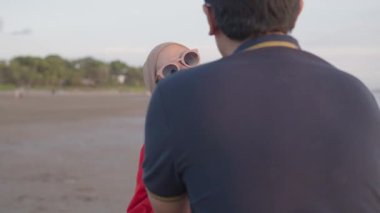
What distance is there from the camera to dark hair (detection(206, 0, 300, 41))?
4.60ft

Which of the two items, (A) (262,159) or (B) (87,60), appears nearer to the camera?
(A) (262,159)

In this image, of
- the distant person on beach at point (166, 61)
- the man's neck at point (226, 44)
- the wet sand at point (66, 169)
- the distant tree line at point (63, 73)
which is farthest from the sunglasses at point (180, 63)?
the distant tree line at point (63, 73)

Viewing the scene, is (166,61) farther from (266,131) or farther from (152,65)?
(266,131)

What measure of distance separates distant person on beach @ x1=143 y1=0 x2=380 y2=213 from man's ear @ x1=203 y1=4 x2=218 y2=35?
7cm

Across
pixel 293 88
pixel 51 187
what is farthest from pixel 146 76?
pixel 51 187

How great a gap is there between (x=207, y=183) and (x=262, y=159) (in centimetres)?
16

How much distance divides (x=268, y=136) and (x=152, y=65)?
3.64ft

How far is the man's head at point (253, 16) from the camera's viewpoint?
1.40 metres

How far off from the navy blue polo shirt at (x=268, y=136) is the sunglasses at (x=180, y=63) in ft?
2.45

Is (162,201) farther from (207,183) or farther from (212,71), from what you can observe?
(212,71)

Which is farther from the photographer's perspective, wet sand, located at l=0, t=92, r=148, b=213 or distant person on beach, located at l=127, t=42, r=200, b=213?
wet sand, located at l=0, t=92, r=148, b=213

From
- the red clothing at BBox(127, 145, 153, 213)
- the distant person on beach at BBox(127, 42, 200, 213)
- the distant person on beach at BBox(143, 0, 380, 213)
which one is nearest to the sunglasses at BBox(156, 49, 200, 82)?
the distant person on beach at BBox(127, 42, 200, 213)

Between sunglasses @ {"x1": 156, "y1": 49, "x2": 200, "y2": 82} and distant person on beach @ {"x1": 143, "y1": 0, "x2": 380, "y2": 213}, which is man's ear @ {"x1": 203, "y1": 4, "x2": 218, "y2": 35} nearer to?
distant person on beach @ {"x1": 143, "y1": 0, "x2": 380, "y2": 213}

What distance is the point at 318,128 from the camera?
1.33 m
